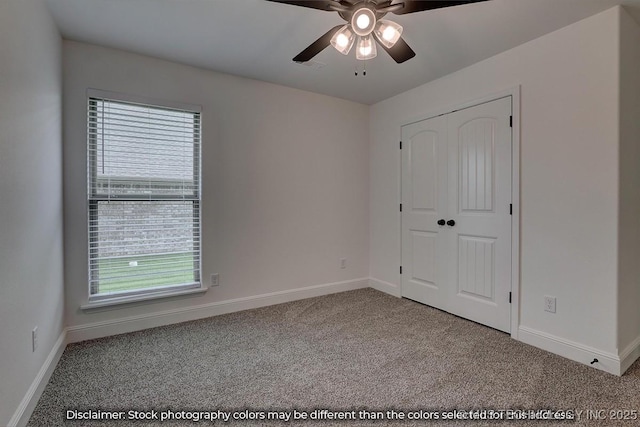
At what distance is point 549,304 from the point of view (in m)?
2.40

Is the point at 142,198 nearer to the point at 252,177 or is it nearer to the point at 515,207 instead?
the point at 252,177

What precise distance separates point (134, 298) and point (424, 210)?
299cm

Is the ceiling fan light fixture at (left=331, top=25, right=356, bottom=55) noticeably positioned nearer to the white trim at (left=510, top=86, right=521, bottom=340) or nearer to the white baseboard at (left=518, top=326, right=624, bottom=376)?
the white trim at (left=510, top=86, right=521, bottom=340)

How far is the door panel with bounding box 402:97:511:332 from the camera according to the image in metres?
2.72

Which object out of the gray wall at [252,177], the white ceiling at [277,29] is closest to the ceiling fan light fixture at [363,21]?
the white ceiling at [277,29]

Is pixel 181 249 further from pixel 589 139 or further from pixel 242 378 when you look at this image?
pixel 589 139

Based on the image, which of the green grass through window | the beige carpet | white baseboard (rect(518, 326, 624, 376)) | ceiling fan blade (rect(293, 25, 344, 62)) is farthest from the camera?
the green grass through window

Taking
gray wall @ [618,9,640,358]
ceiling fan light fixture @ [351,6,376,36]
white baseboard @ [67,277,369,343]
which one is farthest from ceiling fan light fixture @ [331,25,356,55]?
white baseboard @ [67,277,369,343]

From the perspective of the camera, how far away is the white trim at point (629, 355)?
6.82 ft

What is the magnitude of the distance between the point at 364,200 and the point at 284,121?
147 cm

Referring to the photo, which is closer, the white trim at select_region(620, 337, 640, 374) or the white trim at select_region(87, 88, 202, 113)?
the white trim at select_region(620, 337, 640, 374)

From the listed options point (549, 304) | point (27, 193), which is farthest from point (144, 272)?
point (549, 304)

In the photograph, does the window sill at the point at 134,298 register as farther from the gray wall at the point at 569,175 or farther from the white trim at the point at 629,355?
the white trim at the point at 629,355

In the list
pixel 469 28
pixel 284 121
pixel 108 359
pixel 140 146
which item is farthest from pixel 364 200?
pixel 108 359
